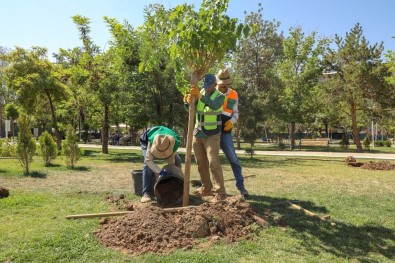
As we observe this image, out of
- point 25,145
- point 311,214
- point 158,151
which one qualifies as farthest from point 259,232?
point 25,145

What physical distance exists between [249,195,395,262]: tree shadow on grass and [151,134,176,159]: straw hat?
5.54 ft

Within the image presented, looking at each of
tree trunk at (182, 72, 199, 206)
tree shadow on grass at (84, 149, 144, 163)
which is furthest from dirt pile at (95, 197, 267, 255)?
tree shadow on grass at (84, 149, 144, 163)

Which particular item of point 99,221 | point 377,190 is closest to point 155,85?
point 377,190

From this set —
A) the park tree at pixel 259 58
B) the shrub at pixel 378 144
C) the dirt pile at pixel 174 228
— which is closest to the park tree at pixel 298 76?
the park tree at pixel 259 58

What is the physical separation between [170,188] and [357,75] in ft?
77.5

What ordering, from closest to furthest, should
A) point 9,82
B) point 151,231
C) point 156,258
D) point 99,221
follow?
1. point 156,258
2. point 151,231
3. point 99,221
4. point 9,82

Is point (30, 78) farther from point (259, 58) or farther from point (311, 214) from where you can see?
point (259, 58)

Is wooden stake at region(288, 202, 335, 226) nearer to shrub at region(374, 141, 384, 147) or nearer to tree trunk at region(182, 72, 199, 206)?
tree trunk at region(182, 72, 199, 206)

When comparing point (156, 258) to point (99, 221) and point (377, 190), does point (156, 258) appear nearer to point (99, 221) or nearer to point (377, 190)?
point (99, 221)

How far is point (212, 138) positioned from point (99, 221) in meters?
2.24

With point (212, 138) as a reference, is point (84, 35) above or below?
above

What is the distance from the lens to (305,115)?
95.1 ft

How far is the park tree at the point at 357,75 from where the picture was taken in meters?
25.5

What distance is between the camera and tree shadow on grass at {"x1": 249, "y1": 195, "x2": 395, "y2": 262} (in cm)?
390
